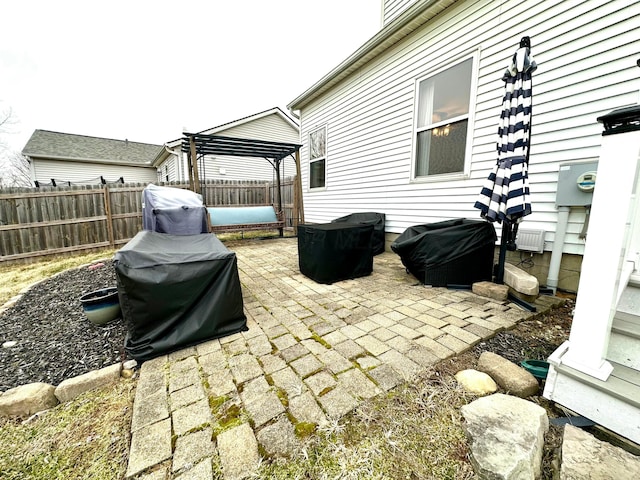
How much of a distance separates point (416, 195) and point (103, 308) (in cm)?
437

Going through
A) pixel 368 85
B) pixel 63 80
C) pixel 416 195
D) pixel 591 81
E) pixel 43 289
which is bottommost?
pixel 43 289


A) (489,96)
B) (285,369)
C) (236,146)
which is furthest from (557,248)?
(236,146)

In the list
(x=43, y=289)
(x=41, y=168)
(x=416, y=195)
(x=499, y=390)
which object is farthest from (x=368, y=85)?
(x=41, y=168)

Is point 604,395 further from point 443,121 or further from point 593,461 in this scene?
point 443,121

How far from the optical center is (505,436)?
1.01 m

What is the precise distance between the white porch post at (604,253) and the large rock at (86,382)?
8.51 ft

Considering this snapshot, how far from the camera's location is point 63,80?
17.2m

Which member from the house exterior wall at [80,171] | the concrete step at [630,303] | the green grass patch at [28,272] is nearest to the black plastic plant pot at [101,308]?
the green grass patch at [28,272]

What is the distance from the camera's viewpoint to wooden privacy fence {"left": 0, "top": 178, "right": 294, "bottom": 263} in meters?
5.01

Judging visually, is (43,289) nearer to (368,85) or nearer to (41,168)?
(368,85)

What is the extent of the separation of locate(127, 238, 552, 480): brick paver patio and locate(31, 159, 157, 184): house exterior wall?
1728 cm

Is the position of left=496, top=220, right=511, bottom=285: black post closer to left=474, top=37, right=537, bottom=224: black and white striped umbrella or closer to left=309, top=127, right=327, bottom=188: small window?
left=474, top=37, right=537, bottom=224: black and white striped umbrella

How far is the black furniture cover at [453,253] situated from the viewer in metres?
2.86

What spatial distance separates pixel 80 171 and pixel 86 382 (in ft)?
59.0
